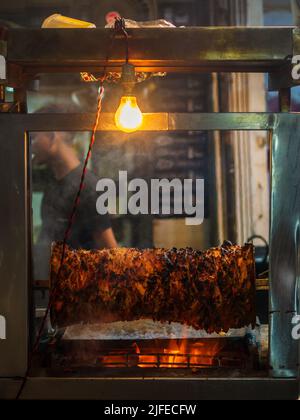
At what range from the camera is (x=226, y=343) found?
2.85 meters

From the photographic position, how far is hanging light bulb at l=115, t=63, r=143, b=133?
7.32 feet

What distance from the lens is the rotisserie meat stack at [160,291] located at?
2.67 m

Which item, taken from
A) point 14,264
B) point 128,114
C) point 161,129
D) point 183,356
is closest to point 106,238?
point 183,356

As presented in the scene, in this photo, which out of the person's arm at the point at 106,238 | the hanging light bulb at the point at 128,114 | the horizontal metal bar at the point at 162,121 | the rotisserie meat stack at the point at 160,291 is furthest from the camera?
the person's arm at the point at 106,238

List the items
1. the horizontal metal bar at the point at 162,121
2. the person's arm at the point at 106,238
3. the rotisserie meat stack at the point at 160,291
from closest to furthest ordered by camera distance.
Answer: the horizontal metal bar at the point at 162,121 < the rotisserie meat stack at the point at 160,291 < the person's arm at the point at 106,238

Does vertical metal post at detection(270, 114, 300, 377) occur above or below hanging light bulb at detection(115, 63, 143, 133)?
below

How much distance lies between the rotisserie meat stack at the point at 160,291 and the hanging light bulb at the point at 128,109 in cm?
78

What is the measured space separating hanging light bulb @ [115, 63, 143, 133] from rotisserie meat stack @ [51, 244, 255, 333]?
781 mm

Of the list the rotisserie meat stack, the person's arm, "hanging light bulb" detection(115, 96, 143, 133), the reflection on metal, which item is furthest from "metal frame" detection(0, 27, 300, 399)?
the person's arm

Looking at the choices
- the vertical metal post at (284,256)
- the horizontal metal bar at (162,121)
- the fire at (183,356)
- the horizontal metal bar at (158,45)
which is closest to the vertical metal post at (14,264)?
the horizontal metal bar at (162,121)

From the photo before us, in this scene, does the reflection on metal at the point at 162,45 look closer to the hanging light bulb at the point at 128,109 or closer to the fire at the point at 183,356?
the hanging light bulb at the point at 128,109

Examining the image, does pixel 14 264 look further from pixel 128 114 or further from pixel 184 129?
pixel 184 129

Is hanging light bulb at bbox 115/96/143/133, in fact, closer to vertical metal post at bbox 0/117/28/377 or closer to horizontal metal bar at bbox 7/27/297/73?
horizontal metal bar at bbox 7/27/297/73

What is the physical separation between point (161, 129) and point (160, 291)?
2.78ft
